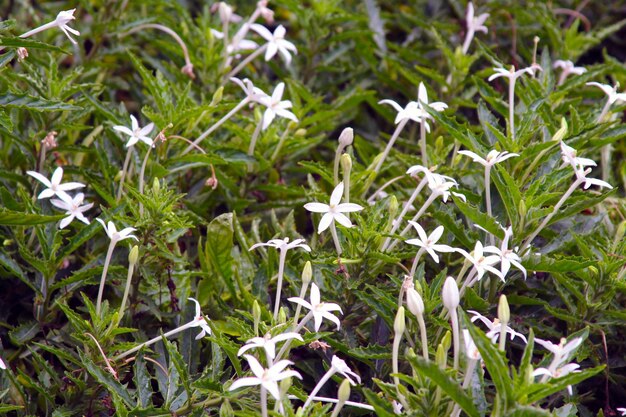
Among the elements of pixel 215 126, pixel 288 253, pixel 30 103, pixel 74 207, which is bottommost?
pixel 288 253

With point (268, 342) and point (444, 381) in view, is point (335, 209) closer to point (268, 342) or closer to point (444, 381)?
point (268, 342)

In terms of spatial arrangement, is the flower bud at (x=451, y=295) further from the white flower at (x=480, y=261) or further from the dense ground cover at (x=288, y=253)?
the white flower at (x=480, y=261)

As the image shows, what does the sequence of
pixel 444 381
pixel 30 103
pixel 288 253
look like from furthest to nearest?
pixel 288 253
pixel 30 103
pixel 444 381

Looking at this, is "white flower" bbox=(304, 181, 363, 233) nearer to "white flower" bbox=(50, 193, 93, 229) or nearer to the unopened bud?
the unopened bud

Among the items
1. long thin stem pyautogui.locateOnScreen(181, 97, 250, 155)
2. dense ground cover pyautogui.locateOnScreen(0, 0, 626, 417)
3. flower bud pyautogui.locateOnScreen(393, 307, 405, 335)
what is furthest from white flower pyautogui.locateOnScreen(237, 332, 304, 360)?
long thin stem pyautogui.locateOnScreen(181, 97, 250, 155)

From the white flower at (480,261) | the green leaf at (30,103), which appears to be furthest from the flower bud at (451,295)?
the green leaf at (30,103)

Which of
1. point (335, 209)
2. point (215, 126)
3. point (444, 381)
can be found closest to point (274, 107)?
point (215, 126)
